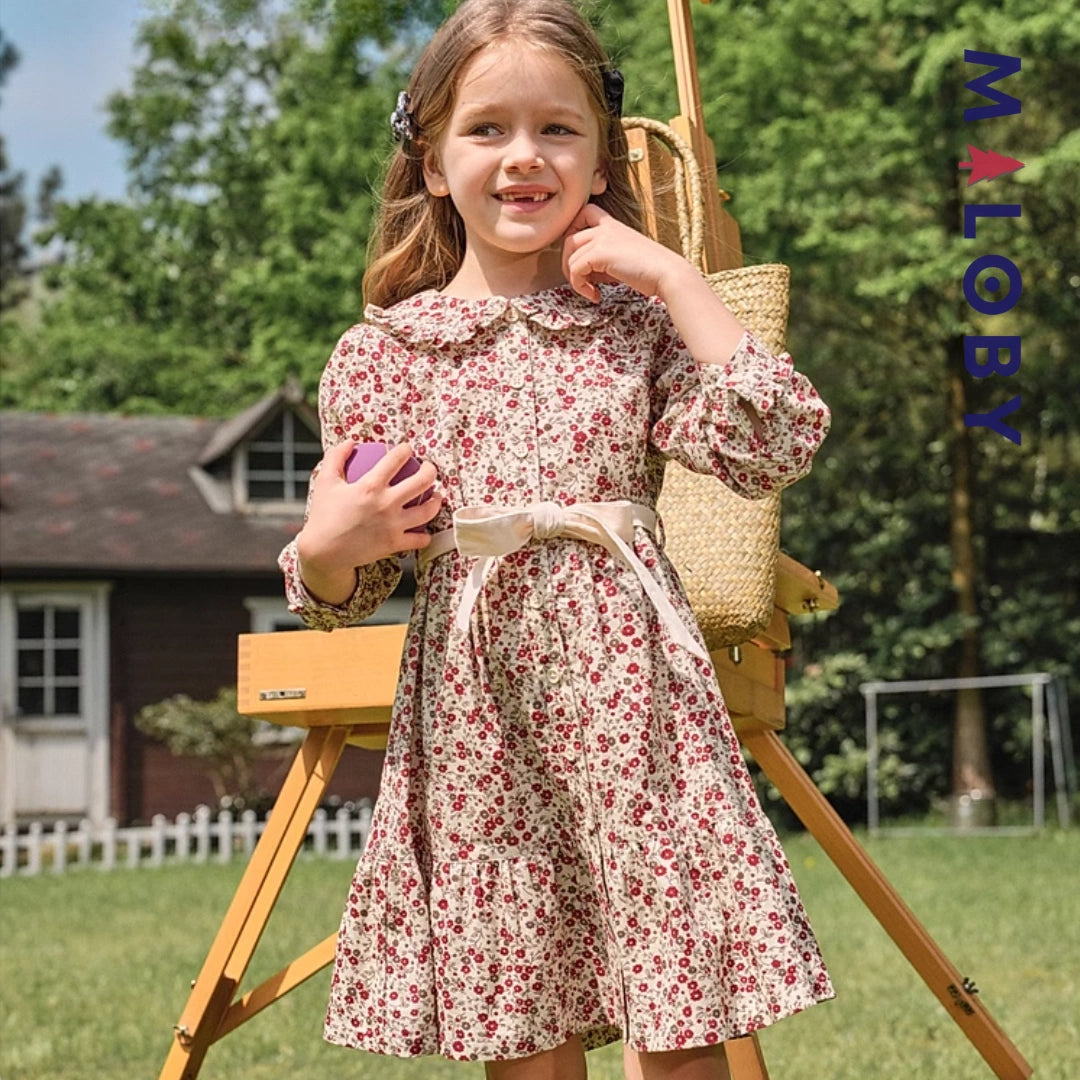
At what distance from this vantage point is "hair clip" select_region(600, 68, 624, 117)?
2.55 metres

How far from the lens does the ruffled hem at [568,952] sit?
7.48 feet

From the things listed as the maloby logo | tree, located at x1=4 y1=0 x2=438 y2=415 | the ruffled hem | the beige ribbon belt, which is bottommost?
the ruffled hem

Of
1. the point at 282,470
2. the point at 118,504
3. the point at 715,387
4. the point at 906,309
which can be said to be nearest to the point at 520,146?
the point at 715,387

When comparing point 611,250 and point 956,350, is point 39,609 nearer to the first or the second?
point 956,350

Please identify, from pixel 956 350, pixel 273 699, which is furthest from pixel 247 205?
pixel 273 699

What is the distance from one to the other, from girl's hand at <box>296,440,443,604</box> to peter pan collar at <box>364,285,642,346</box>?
0.21 meters

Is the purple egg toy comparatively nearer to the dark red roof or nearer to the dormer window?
the dark red roof

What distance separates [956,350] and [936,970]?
12.8 m

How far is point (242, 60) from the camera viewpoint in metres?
26.0

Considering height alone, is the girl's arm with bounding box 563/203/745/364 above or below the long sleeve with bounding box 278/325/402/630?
above

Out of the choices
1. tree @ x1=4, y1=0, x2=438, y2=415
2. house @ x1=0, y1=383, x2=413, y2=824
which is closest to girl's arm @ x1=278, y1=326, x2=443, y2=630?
house @ x1=0, y1=383, x2=413, y2=824

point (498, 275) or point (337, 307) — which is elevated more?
point (337, 307)

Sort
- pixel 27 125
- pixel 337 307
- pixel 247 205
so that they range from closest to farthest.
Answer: pixel 337 307
pixel 247 205
pixel 27 125

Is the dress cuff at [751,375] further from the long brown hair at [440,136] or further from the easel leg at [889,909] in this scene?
the easel leg at [889,909]
